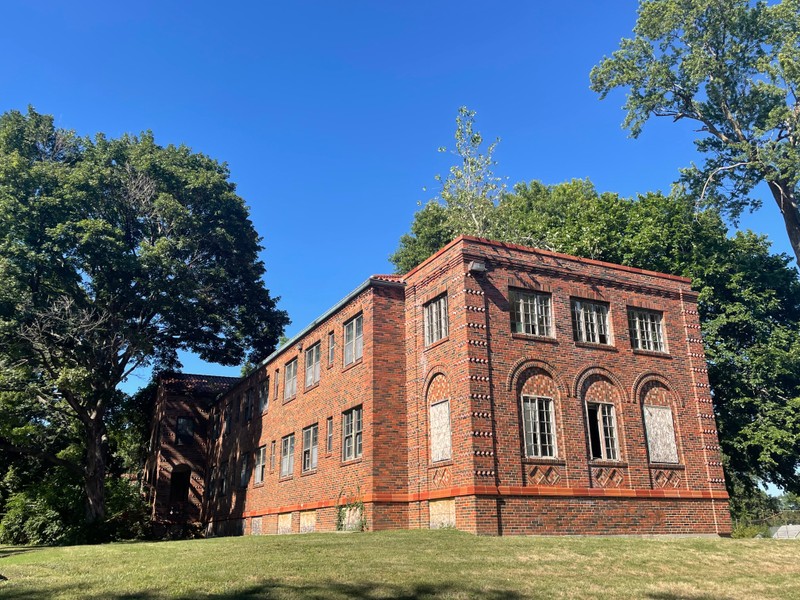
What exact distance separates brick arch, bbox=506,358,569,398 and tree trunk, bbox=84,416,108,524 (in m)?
22.1

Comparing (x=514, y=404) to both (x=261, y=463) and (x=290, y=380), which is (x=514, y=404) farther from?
(x=261, y=463)

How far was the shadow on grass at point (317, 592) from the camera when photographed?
375 inches

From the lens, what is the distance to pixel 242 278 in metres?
38.4

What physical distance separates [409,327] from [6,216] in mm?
18047

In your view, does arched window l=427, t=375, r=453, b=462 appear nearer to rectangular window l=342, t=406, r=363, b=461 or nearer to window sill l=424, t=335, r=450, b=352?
window sill l=424, t=335, r=450, b=352

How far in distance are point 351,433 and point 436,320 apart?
16.3 ft

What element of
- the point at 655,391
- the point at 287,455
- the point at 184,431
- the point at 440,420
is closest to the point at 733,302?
the point at 655,391

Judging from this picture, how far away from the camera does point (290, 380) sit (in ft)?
94.2

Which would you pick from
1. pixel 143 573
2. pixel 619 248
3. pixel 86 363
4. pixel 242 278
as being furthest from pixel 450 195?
pixel 143 573

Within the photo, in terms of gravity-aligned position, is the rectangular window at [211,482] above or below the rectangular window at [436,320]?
below

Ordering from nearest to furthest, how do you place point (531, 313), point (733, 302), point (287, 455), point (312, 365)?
1. point (531, 313)
2. point (312, 365)
3. point (287, 455)
4. point (733, 302)

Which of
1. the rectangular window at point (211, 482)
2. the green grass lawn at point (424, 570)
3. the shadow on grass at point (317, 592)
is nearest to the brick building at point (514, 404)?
the green grass lawn at point (424, 570)

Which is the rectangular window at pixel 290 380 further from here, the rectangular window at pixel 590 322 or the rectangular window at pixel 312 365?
the rectangular window at pixel 590 322

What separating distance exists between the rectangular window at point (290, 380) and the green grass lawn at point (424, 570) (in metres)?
12.3
